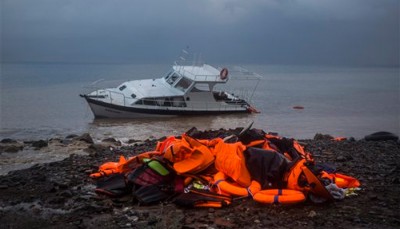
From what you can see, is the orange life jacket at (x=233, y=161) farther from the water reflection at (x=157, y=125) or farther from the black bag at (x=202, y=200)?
the water reflection at (x=157, y=125)

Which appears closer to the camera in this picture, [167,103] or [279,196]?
[279,196]

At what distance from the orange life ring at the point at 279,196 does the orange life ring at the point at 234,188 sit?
170 mm

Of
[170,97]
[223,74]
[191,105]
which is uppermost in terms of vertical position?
[223,74]

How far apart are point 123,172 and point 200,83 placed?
17440mm

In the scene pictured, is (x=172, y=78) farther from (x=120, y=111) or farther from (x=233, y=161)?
(x=233, y=161)

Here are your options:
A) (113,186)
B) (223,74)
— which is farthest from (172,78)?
(113,186)

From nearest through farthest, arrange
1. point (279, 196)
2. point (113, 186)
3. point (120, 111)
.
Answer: point (279, 196)
point (113, 186)
point (120, 111)

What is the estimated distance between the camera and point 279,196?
618 cm

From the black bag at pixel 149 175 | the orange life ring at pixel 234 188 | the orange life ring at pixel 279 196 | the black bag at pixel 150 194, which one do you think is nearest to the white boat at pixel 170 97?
the black bag at pixel 149 175

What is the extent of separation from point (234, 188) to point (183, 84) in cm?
1871

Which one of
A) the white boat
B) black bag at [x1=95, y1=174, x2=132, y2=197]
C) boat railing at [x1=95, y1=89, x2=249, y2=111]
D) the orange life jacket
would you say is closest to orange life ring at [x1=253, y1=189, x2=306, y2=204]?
the orange life jacket

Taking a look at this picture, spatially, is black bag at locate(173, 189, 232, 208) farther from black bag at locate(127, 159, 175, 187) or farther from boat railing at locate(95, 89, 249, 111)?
boat railing at locate(95, 89, 249, 111)

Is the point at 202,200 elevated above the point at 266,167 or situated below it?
below

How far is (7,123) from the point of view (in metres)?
22.5
